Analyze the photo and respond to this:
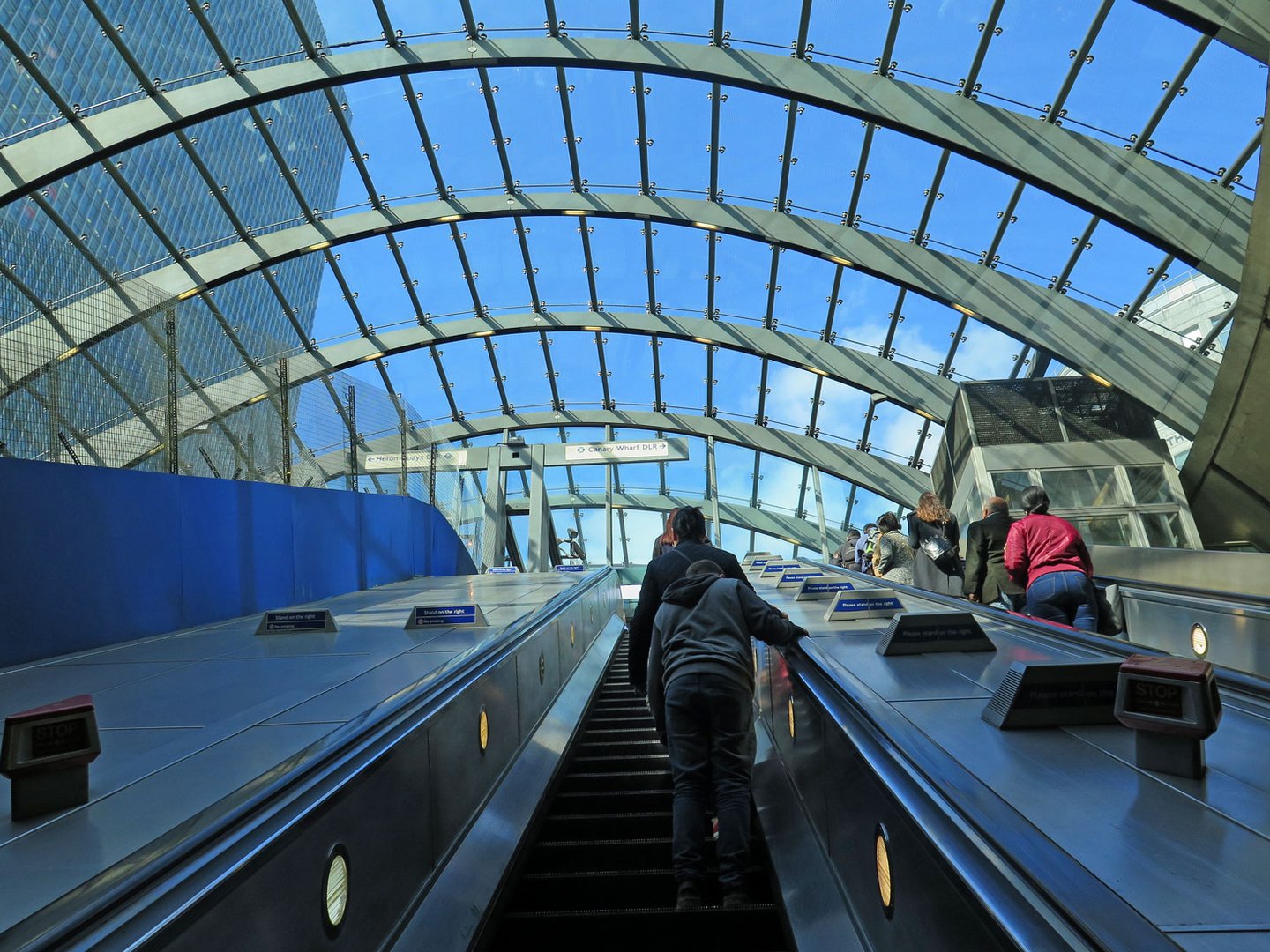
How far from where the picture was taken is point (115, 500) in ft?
20.6

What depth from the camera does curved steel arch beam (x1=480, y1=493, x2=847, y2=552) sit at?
95.9 feet

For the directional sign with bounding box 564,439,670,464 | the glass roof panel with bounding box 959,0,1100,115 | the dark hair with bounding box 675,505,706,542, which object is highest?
the glass roof panel with bounding box 959,0,1100,115

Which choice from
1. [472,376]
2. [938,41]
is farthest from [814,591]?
[472,376]

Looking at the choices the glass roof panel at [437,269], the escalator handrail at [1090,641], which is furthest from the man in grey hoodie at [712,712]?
the glass roof panel at [437,269]

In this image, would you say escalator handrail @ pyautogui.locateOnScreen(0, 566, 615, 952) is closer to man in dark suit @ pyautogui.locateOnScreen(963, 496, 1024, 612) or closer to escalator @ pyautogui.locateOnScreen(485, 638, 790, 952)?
escalator @ pyautogui.locateOnScreen(485, 638, 790, 952)

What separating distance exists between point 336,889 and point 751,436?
2575 centimetres

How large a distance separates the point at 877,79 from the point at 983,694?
15.1 metres

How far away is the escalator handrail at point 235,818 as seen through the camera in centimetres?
163

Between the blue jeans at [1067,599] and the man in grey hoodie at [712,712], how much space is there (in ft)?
9.54

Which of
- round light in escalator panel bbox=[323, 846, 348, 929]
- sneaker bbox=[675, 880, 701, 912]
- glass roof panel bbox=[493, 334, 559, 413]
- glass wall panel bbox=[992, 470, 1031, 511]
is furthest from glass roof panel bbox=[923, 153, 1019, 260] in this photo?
round light in escalator panel bbox=[323, 846, 348, 929]

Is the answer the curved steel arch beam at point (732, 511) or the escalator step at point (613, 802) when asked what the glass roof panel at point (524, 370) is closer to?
the curved steel arch beam at point (732, 511)

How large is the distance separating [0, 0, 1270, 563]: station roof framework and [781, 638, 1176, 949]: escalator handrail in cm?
764

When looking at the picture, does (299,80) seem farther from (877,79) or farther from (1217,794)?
(1217,794)

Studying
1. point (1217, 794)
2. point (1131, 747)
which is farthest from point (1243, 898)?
point (1131, 747)
